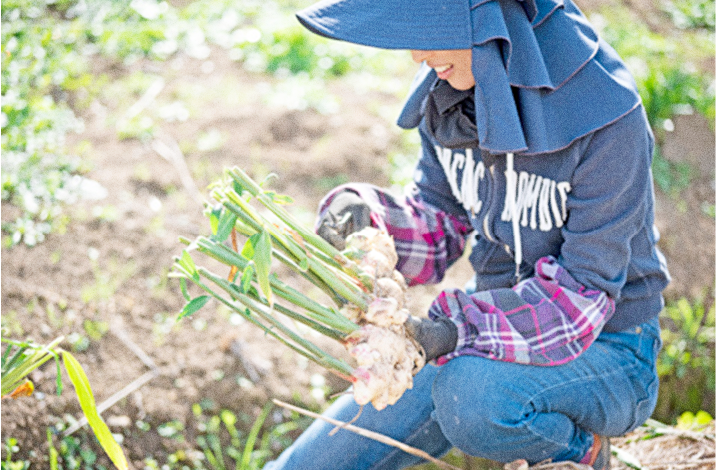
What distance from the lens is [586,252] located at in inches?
61.0

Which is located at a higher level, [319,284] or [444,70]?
[444,70]

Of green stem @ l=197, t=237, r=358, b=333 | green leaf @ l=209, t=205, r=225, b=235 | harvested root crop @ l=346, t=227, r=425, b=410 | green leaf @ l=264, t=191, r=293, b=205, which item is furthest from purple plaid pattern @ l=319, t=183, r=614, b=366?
green leaf @ l=209, t=205, r=225, b=235

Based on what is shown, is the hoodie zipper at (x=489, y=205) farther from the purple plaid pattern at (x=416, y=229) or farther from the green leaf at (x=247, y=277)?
the green leaf at (x=247, y=277)

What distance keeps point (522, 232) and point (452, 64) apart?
1.45 ft

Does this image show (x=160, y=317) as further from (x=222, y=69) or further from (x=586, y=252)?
(x=222, y=69)

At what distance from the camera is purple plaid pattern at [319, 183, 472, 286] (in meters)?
1.81

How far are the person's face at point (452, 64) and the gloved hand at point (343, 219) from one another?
1.23 ft

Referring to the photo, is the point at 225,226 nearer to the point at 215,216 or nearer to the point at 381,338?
the point at 215,216

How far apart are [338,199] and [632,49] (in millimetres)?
3087

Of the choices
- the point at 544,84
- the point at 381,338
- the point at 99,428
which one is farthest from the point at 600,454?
the point at 99,428

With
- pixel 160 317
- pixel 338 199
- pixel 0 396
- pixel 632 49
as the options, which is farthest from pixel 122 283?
pixel 632 49

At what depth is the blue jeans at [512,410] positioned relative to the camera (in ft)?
5.10

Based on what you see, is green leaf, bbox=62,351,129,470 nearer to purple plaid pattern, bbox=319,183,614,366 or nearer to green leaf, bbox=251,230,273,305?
green leaf, bbox=251,230,273,305

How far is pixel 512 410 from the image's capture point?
1.54 m
